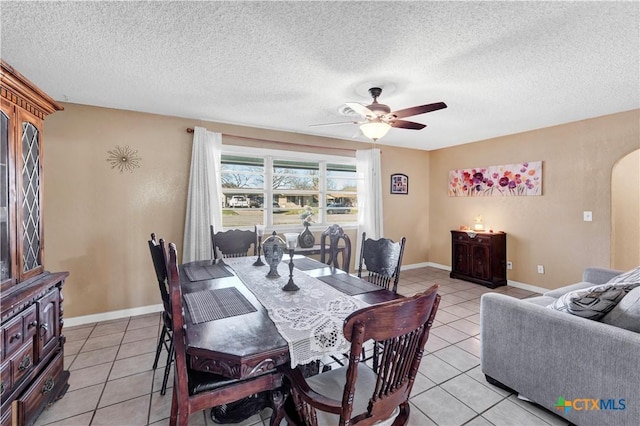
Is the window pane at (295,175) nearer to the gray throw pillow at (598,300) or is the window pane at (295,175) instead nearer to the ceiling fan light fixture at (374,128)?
the ceiling fan light fixture at (374,128)

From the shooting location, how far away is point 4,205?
1626mm

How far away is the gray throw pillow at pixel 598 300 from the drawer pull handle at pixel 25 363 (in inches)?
124

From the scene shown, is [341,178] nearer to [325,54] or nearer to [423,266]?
[423,266]

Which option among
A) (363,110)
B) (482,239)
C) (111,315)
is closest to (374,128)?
(363,110)

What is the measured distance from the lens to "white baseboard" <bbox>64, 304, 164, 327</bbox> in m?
3.15

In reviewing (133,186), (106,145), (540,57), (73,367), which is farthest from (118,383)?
(540,57)

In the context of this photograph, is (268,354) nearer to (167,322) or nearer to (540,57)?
(167,322)

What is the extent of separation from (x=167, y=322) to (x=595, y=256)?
484 cm

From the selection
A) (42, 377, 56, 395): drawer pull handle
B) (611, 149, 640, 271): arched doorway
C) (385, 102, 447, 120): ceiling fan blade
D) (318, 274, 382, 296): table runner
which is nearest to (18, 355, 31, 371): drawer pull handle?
(42, 377, 56, 395): drawer pull handle

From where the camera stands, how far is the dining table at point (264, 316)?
46.3 inches

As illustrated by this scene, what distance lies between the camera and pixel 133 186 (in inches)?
134

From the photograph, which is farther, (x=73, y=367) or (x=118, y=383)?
(x=73, y=367)

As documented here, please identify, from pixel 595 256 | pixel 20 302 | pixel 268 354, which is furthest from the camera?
pixel 595 256

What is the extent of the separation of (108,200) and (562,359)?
4.26 metres
